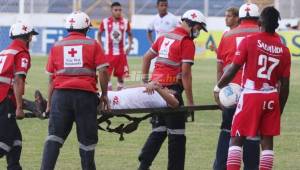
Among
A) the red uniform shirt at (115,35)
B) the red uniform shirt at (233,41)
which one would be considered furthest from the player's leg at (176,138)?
the red uniform shirt at (115,35)

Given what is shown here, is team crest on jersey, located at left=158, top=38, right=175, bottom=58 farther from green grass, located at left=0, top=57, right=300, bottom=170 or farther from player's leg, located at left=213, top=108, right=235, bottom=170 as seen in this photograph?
green grass, located at left=0, top=57, right=300, bottom=170

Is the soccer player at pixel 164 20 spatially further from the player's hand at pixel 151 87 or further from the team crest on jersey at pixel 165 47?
the player's hand at pixel 151 87

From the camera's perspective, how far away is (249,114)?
11.2 m

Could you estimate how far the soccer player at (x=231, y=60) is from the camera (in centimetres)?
1238

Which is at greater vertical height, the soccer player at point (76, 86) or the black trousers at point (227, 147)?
the soccer player at point (76, 86)

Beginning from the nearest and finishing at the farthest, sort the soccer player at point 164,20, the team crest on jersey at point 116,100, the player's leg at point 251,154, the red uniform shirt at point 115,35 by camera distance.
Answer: the player's leg at point 251,154, the team crest on jersey at point 116,100, the soccer player at point 164,20, the red uniform shirt at point 115,35

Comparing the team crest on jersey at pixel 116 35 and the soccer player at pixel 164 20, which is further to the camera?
the team crest on jersey at pixel 116 35

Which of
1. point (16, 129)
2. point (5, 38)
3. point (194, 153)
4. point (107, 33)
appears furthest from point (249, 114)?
point (5, 38)

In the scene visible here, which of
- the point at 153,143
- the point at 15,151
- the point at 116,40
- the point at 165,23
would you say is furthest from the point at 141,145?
the point at 165,23

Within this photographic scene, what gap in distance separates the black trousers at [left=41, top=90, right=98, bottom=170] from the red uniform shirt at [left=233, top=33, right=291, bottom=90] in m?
1.79

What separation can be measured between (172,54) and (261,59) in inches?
78.1

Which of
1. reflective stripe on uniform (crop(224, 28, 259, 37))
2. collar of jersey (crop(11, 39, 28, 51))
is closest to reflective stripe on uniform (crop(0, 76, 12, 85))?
collar of jersey (crop(11, 39, 28, 51))

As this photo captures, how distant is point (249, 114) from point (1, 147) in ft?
10.2

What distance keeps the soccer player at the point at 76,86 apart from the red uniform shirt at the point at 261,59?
163 cm
